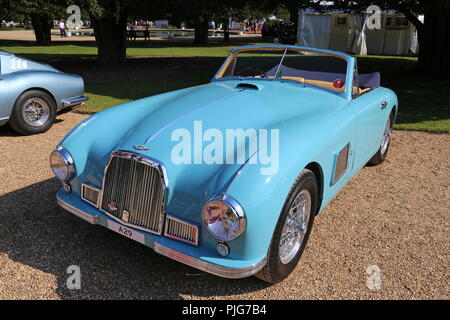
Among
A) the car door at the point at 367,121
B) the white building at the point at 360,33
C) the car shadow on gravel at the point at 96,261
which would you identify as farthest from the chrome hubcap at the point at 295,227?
the white building at the point at 360,33

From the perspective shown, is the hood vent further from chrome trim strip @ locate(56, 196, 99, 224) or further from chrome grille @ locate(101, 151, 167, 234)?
chrome trim strip @ locate(56, 196, 99, 224)

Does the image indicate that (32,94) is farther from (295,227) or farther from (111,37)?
(111,37)

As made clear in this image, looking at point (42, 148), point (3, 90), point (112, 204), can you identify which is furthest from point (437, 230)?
point (3, 90)

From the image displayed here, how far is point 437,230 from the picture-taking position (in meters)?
3.67

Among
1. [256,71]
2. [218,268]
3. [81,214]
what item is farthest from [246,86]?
[218,268]

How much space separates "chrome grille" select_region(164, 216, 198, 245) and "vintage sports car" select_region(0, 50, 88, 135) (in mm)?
4578

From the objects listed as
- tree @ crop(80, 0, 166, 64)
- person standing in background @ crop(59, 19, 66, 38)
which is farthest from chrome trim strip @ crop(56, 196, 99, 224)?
person standing in background @ crop(59, 19, 66, 38)

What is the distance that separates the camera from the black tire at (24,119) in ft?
19.9

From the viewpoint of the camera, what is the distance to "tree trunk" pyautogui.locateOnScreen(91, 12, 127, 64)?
15109mm

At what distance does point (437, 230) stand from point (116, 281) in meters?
2.93

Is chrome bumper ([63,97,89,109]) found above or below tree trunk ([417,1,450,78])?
below
